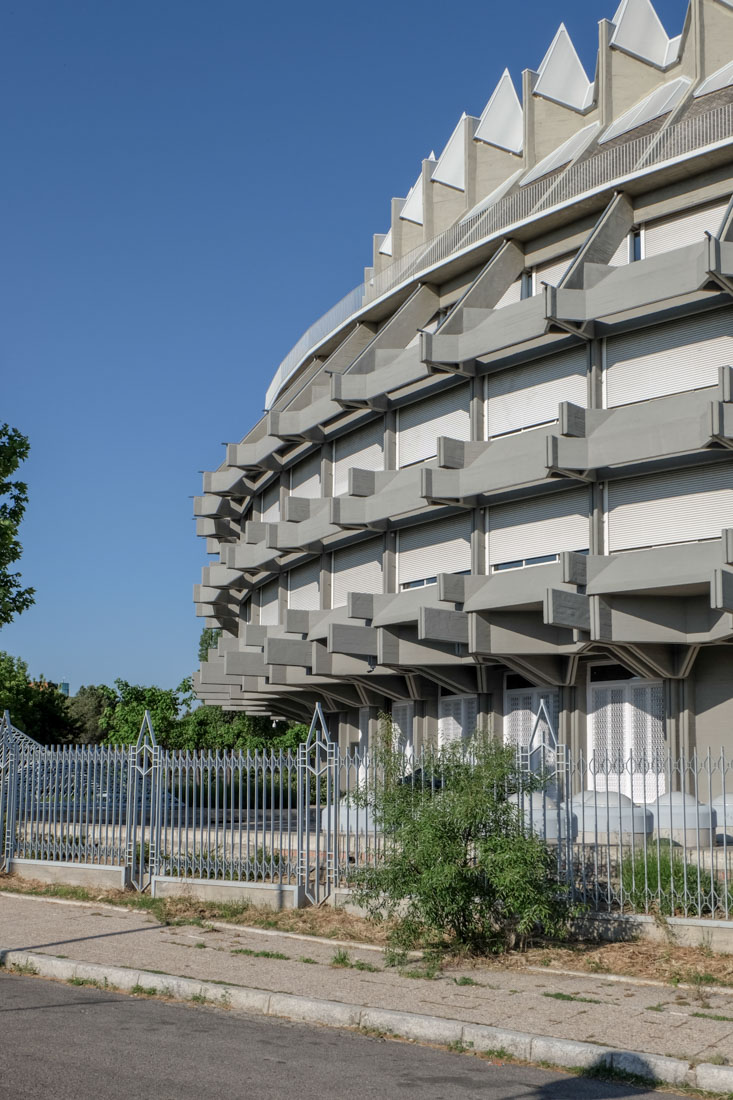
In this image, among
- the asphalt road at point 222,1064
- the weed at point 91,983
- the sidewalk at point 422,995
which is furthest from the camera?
the weed at point 91,983

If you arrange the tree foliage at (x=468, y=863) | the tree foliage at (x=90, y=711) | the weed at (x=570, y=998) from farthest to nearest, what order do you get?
the tree foliage at (x=90, y=711)
the tree foliage at (x=468, y=863)
the weed at (x=570, y=998)

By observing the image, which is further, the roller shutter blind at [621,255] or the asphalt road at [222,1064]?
the roller shutter blind at [621,255]

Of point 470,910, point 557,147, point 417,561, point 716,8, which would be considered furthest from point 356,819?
point 557,147

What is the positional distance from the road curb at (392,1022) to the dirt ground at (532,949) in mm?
2427

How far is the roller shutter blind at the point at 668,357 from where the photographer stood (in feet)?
79.1

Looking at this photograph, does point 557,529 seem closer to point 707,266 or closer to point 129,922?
point 707,266

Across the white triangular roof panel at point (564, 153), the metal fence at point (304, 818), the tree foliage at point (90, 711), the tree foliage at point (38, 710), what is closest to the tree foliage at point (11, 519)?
the metal fence at point (304, 818)

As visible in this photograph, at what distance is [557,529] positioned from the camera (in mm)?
26500

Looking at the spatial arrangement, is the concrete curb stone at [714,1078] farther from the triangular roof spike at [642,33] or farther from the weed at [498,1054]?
the triangular roof spike at [642,33]

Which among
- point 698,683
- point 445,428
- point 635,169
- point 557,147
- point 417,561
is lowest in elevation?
point 698,683

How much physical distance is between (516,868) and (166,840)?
7.35m

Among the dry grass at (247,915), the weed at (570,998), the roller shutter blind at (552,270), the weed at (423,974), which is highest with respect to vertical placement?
the roller shutter blind at (552,270)

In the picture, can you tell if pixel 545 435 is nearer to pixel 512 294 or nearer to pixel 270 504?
pixel 512 294

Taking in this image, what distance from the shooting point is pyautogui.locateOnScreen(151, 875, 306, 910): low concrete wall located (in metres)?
14.7
